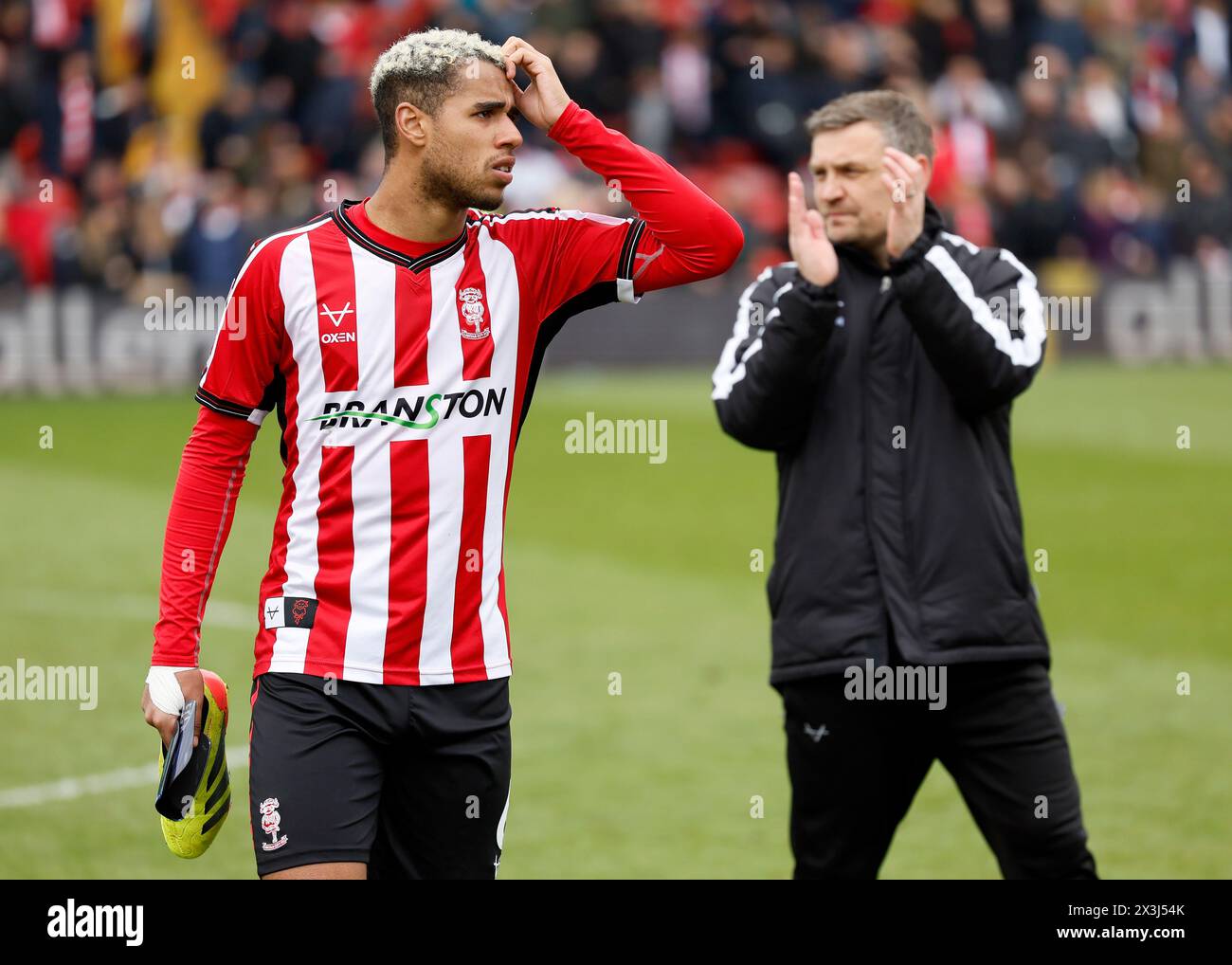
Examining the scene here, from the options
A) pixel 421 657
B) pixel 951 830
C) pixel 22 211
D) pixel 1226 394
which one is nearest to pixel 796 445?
pixel 421 657

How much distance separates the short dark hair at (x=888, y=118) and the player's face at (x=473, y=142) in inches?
42.7

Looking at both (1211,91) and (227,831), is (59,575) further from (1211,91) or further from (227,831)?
(1211,91)

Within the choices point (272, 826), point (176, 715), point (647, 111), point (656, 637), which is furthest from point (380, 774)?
point (647, 111)

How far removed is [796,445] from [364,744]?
147 centimetres

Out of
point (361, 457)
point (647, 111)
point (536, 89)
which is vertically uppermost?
point (647, 111)

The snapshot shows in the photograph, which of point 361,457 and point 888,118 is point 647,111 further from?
point 361,457

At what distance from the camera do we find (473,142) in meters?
4.35

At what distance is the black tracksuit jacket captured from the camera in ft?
15.6

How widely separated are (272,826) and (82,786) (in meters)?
3.70

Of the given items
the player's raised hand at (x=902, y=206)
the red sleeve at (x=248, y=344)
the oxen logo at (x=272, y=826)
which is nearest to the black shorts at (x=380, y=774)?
the oxen logo at (x=272, y=826)

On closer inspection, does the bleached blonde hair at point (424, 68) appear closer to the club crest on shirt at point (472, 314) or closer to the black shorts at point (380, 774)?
the club crest on shirt at point (472, 314)

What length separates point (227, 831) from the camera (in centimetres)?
714

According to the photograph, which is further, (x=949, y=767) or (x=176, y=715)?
(x=949, y=767)

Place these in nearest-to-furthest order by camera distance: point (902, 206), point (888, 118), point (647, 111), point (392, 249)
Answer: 1. point (392, 249)
2. point (902, 206)
3. point (888, 118)
4. point (647, 111)
